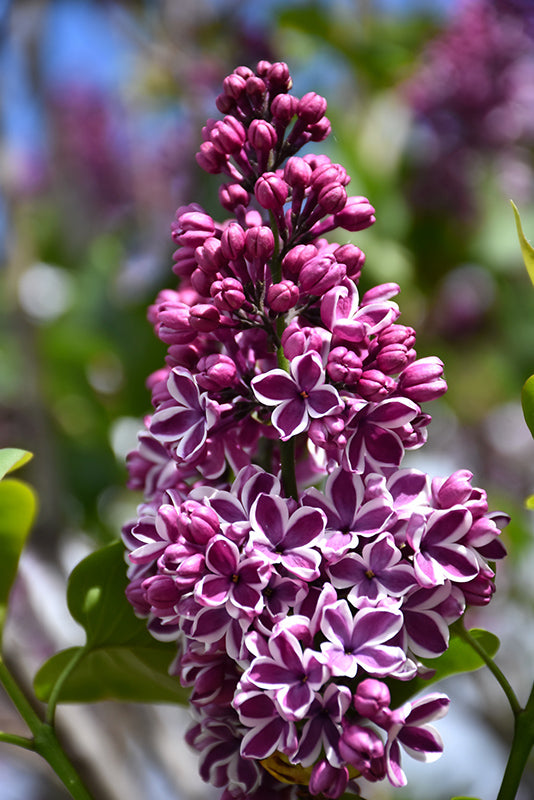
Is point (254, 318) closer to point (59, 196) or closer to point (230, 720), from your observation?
point (230, 720)

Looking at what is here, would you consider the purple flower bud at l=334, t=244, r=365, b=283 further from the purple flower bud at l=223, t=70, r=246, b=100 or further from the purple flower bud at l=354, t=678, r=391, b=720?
the purple flower bud at l=354, t=678, r=391, b=720

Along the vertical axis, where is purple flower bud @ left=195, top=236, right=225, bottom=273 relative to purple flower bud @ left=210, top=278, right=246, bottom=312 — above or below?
above

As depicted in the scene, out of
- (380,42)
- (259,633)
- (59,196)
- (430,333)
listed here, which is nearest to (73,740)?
(259,633)

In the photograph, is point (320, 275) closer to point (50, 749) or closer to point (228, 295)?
point (228, 295)

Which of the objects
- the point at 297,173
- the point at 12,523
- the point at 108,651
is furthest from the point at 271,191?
the point at 108,651

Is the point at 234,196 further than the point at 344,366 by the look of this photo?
Yes

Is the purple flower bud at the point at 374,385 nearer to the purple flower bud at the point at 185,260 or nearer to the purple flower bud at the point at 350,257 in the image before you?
the purple flower bud at the point at 350,257

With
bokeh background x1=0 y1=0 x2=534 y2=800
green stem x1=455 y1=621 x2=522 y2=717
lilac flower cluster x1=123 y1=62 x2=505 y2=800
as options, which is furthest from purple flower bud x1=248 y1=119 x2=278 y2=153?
bokeh background x1=0 y1=0 x2=534 y2=800
